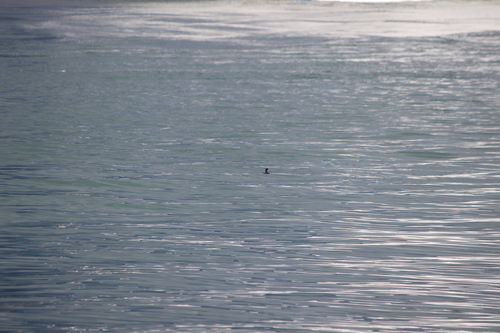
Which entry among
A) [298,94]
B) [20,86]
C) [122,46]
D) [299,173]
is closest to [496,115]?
[298,94]

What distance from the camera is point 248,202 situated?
770cm

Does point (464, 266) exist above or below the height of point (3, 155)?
below

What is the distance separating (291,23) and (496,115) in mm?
34790

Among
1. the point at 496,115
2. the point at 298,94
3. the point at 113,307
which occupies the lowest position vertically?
the point at 113,307

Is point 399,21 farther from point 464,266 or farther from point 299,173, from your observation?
point 464,266

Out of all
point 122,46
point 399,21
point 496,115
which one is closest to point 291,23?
point 399,21

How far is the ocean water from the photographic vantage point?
15.9ft

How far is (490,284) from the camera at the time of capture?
5230 millimetres

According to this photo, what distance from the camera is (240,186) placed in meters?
8.47

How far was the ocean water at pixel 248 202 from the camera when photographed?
15.9 feet

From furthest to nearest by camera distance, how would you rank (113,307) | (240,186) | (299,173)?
(299,173), (240,186), (113,307)

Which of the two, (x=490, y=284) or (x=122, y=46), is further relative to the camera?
(x=122, y=46)

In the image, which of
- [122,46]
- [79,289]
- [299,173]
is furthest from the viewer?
[122,46]

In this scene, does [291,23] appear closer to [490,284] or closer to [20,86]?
[20,86]
